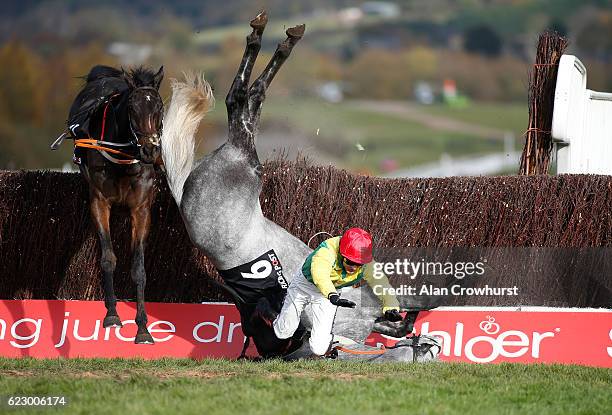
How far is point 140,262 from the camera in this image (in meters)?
9.13

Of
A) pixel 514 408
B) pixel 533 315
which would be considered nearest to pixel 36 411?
pixel 514 408

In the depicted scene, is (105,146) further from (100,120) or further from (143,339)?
(143,339)

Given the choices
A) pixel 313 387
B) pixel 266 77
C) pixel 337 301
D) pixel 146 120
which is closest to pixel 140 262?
pixel 146 120

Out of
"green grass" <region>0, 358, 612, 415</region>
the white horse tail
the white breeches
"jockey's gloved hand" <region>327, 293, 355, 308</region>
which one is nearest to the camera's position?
"green grass" <region>0, 358, 612, 415</region>

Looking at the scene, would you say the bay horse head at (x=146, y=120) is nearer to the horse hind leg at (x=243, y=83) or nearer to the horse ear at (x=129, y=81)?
the horse ear at (x=129, y=81)

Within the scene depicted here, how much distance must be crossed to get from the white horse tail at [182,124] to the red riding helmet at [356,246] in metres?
2.00

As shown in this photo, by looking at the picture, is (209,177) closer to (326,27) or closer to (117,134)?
(117,134)

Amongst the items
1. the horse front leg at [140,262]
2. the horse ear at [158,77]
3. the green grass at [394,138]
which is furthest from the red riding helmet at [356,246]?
the green grass at [394,138]

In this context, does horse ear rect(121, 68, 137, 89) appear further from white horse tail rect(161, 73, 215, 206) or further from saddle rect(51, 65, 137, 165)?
white horse tail rect(161, 73, 215, 206)

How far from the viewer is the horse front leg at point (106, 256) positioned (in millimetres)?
8687

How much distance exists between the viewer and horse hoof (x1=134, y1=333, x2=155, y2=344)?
8734mm

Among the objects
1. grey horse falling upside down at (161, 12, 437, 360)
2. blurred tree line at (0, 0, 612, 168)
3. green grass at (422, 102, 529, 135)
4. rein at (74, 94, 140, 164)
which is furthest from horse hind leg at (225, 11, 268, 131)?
green grass at (422, 102, 529, 135)

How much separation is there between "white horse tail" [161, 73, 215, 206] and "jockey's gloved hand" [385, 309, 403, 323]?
2.15m

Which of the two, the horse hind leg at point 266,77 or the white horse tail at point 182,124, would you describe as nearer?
the white horse tail at point 182,124
